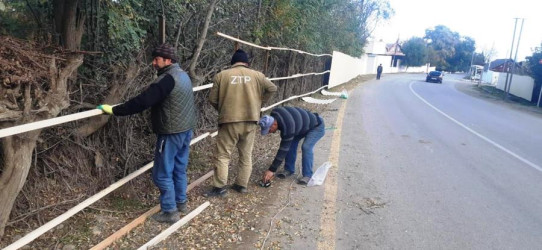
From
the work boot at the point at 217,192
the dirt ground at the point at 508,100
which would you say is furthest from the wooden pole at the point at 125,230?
the dirt ground at the point at 508,100

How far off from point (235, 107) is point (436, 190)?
9.59ft

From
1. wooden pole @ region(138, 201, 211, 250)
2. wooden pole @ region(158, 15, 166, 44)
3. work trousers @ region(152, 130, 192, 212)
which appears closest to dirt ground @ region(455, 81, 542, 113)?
wooden pole @ region(138, 201, 211, 250)

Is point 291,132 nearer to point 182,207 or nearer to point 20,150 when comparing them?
point 182,207

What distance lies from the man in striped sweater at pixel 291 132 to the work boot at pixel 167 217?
4.55ft

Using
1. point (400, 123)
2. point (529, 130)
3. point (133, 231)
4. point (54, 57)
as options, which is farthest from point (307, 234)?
point (529, 130)

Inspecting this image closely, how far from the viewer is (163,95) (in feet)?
11.1

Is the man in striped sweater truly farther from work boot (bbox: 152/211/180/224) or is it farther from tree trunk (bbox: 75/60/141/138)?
tree trunk (bbox: 75/60/141/138)

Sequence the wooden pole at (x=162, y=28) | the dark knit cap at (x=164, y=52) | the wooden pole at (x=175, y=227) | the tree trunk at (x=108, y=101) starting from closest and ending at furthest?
1. the wooden pole at (x=175, y=227)
2. the dark knit cap at (x=164, y=52)
3. the tree trunk at (x=108, y=101)
4. the wooden pole at (x=162, y=28)

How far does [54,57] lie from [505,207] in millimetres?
5066

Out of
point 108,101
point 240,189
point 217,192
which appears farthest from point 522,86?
point 108,101

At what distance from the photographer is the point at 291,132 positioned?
471 cm

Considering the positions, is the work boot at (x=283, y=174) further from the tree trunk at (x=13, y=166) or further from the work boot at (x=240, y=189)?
the tree trunk at (x=13, y=166)

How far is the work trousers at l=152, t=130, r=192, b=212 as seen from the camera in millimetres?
3656

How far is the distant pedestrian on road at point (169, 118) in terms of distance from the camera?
10.9ft
